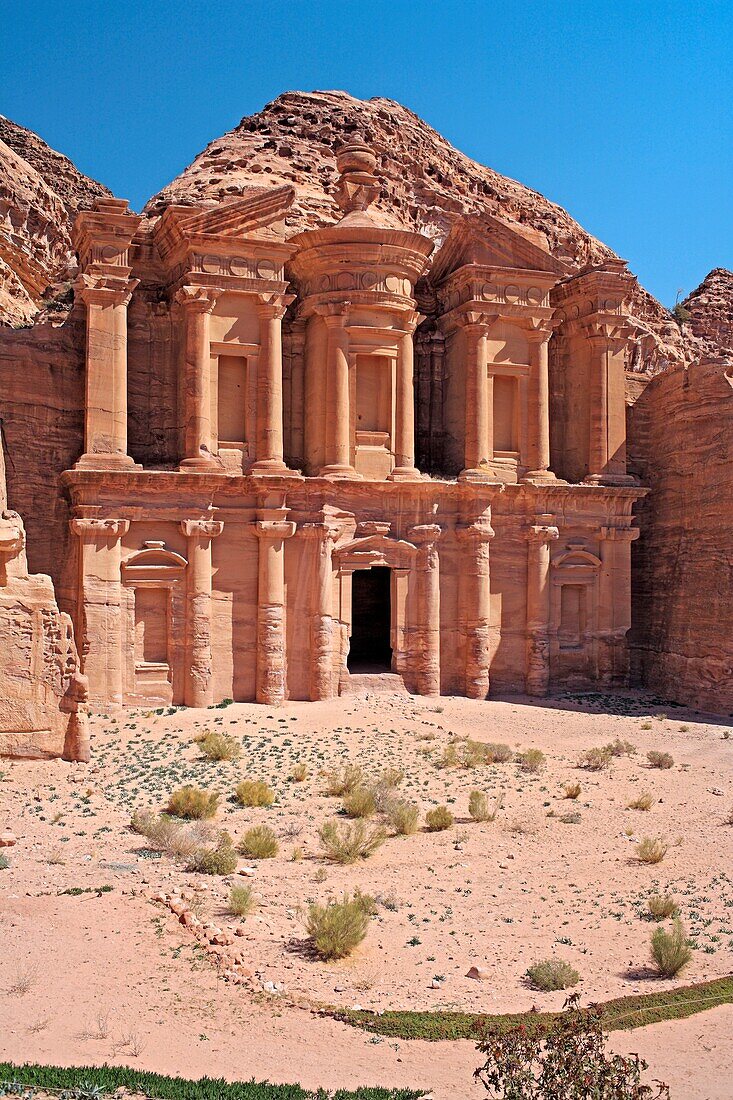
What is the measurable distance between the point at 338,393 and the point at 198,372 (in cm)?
352

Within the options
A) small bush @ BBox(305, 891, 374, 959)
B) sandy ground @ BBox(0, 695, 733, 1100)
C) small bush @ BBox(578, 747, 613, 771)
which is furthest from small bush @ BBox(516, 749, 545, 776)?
small bush @ BBox(305, 891, 374, 959)

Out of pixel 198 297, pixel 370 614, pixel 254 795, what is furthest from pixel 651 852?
pixel 370 614

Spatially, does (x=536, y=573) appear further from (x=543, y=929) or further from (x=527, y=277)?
(x=543, y=929)

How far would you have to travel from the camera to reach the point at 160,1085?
22.5 feet

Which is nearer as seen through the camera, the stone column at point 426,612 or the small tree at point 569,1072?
the small tree at point 569,1072

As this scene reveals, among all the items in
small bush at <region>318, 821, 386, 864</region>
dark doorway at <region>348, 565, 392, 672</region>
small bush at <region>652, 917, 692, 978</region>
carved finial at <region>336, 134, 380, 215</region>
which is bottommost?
small bush at <region>652, 917, 692, 978</region>

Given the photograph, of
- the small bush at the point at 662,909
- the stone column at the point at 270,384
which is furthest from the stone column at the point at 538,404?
the small bush at the point at 662,909

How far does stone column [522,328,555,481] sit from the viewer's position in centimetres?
2658

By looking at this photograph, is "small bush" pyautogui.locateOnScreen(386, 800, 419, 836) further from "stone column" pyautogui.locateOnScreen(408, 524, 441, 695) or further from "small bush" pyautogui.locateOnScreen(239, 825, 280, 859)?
"stone column" pyautogui.locateOnScreen(408, 524, 441, 695)

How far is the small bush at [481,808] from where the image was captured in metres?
15.2

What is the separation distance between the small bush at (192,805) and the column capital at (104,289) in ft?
41.9

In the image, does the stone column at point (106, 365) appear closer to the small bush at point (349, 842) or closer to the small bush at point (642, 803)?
the small bush at point (349, 842)

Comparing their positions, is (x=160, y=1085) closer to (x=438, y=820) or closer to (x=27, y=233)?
(x=438, y=820)

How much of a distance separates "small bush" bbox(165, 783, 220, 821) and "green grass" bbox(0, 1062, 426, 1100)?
735cm
